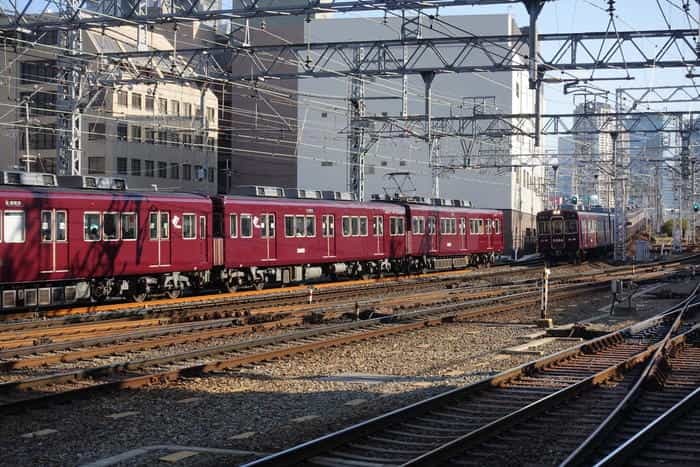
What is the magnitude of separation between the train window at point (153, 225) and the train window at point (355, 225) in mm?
10314

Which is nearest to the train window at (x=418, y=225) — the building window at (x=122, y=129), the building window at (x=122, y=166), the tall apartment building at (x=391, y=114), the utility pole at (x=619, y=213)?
the utility pole at (x=619, y=213)

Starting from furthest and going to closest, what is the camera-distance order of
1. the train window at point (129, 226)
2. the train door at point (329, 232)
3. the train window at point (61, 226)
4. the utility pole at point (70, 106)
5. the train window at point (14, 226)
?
the train door at point (329, 232)
the utility pole at point (70, 106)
the train window at point (129, 226)
the train window at point (61, 226)
the train window at point (14, 226)

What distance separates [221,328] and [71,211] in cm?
571

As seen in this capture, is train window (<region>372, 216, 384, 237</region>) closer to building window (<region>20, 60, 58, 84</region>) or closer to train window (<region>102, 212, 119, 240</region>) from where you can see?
train window (<region>102, 212, 119, 240</region>)

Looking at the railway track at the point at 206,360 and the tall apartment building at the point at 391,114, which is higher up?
the tall apartment building at the point at 391,114

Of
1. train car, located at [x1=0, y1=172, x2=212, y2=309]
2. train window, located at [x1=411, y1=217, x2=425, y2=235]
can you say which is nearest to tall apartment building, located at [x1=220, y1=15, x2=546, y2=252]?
train window, located at [x1=411, y1=217, x2=425, y2=235]

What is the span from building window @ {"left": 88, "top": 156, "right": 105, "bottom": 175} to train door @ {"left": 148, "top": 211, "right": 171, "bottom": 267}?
107 feet

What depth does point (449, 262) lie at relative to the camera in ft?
136

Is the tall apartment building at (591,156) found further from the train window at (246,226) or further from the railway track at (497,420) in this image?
the railway track at (497,420)

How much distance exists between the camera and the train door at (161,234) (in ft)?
77.9

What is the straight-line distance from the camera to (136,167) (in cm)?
5656

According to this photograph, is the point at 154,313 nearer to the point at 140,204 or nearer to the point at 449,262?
the point at 140,204

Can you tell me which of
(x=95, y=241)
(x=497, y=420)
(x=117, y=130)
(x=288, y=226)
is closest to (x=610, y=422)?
(x=497, y=420)

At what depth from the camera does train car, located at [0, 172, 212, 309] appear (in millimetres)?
19953
